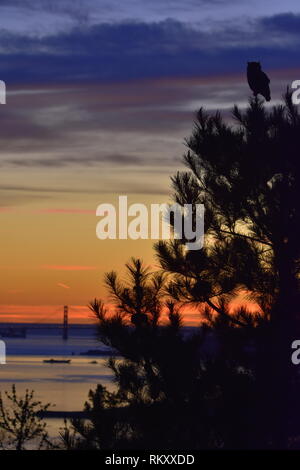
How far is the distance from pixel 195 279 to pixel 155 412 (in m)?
2.07

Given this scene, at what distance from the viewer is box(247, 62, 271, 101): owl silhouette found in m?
12.8

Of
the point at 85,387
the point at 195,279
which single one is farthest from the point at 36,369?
the point at 195,279

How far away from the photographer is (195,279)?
13102 mm

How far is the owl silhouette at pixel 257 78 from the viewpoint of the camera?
12.8 metres

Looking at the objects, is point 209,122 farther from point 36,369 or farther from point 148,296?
point 36,369

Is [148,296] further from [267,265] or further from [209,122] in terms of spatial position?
[209,122]

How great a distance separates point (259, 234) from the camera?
1296cm

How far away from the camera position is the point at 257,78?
12.8 m

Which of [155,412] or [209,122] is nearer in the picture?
[155,412]
